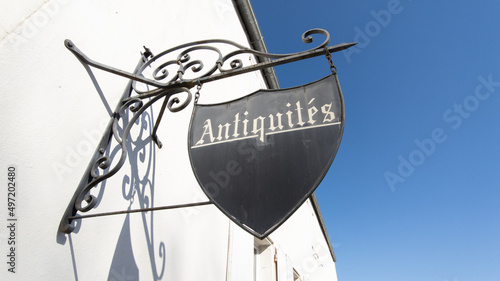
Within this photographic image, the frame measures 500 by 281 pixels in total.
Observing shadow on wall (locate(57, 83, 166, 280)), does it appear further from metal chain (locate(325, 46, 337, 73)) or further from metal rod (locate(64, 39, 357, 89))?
metal chain (locate(325, 46, 337, 73))

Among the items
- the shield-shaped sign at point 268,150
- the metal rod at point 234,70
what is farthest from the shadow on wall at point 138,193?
the shield-shaped sign at point 268,150

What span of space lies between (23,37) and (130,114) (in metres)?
0.69

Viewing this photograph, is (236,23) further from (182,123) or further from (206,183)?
(206,183)

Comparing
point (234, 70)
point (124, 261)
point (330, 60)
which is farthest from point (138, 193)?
point (330, 60)

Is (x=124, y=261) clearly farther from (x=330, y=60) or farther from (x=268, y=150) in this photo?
(x=330, y=60)

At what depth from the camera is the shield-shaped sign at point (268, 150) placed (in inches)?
39.0

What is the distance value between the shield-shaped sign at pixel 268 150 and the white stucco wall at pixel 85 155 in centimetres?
64

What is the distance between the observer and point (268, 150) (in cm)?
110

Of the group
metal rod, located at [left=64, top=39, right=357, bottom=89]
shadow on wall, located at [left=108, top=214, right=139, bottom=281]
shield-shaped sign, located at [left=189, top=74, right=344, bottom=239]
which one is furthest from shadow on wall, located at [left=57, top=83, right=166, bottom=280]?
shield-shaped sign, located at [left=189, top=74, right=344, bottom=239]

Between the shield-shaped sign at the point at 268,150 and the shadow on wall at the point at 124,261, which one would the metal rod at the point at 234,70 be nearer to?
the shield-shaped sign at the point at 268,150

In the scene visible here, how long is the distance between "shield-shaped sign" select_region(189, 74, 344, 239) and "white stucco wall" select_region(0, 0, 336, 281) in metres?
0.64

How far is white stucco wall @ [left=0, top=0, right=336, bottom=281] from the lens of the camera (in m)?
1.11

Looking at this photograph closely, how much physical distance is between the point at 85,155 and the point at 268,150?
0.97 meters

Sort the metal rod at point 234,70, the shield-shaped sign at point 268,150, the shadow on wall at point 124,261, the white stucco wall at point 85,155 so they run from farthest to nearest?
the shadow on wall at point 124,261
the metal rod at point 234,70
the white stucco wall at point 85,155
the shield-shaped sign at point 268,150
